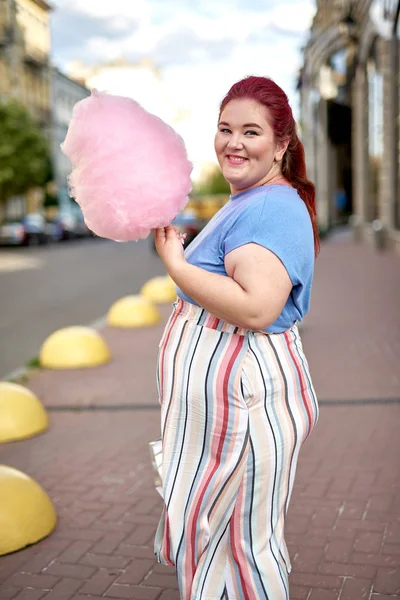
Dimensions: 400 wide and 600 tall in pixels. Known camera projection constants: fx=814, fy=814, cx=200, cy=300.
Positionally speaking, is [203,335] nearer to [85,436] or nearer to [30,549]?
[30,549]

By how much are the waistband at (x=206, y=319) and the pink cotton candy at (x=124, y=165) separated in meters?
0.29

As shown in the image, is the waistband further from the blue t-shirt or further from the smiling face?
the smiling face

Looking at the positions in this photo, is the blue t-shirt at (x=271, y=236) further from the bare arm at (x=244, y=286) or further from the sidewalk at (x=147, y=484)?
the sidewalk at (x=147, y=484)

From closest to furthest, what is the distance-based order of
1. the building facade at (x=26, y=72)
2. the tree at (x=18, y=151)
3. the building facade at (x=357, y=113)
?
1. the building facade at (x=357, y=113)
2. the building facade at (x=26, y=72)
3. the tree at (x=18, y=151)

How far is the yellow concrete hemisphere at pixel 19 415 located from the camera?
5.79 m

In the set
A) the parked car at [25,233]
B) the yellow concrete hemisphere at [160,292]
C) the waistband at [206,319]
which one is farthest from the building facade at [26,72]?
the waistband at [206,319]

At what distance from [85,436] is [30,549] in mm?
1928

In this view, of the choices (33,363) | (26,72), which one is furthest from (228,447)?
(26,72)

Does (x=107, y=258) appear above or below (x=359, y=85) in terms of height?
below

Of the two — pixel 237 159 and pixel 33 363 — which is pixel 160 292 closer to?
pixel 33 363

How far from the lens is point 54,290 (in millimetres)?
16844

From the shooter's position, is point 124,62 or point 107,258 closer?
point 124,62

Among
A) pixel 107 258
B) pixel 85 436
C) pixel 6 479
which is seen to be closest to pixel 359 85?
pixel 107 258

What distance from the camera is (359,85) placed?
26.5 meters
